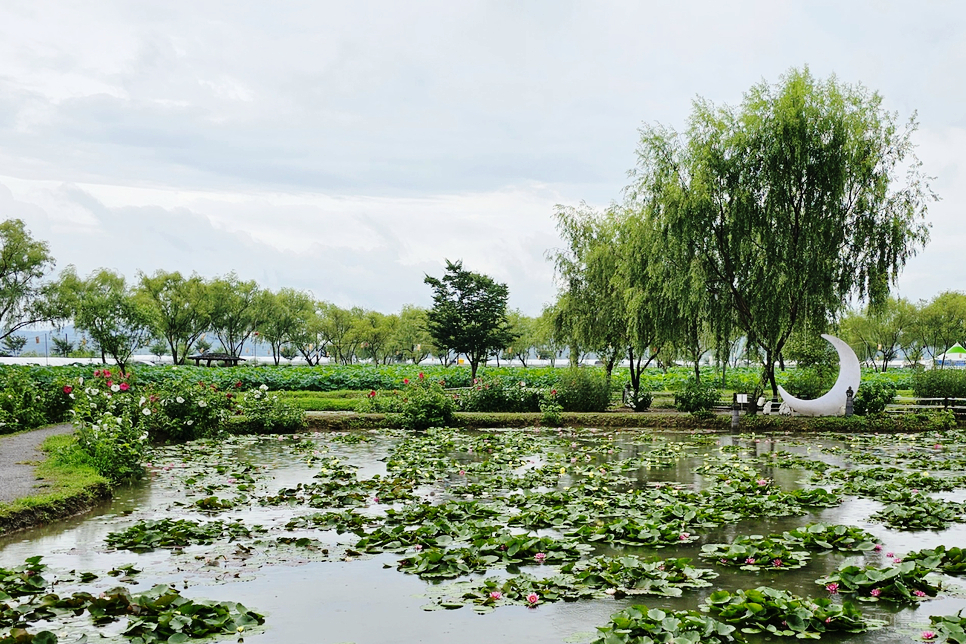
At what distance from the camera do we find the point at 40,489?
10273 mm

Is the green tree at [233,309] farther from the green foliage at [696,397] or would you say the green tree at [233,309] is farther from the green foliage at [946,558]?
the green foliage at [946,558]

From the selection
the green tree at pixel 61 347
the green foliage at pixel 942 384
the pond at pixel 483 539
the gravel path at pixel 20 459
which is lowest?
the pond at pixel 483 539

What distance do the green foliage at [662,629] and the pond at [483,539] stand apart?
27 cm

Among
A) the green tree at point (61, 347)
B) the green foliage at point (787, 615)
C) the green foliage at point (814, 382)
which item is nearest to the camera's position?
the green foliage at point (787, 615)

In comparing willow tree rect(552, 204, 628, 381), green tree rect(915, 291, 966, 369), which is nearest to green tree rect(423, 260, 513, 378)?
willow tree rect(552, 204, 628, 381)

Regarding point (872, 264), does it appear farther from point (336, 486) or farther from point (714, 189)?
point (336, 486)

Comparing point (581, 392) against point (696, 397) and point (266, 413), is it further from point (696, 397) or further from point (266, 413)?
point (266, 413)

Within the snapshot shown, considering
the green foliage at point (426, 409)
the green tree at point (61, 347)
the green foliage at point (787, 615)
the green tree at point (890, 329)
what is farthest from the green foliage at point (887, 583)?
the green tree at point (61, 347)

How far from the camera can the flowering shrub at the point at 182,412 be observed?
17.6 m

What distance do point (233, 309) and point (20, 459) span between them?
55.2 metres

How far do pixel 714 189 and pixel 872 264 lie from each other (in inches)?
193

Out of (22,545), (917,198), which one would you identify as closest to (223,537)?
(22,545)

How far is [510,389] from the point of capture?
24484 mm

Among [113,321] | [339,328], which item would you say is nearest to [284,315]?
[339,328]
